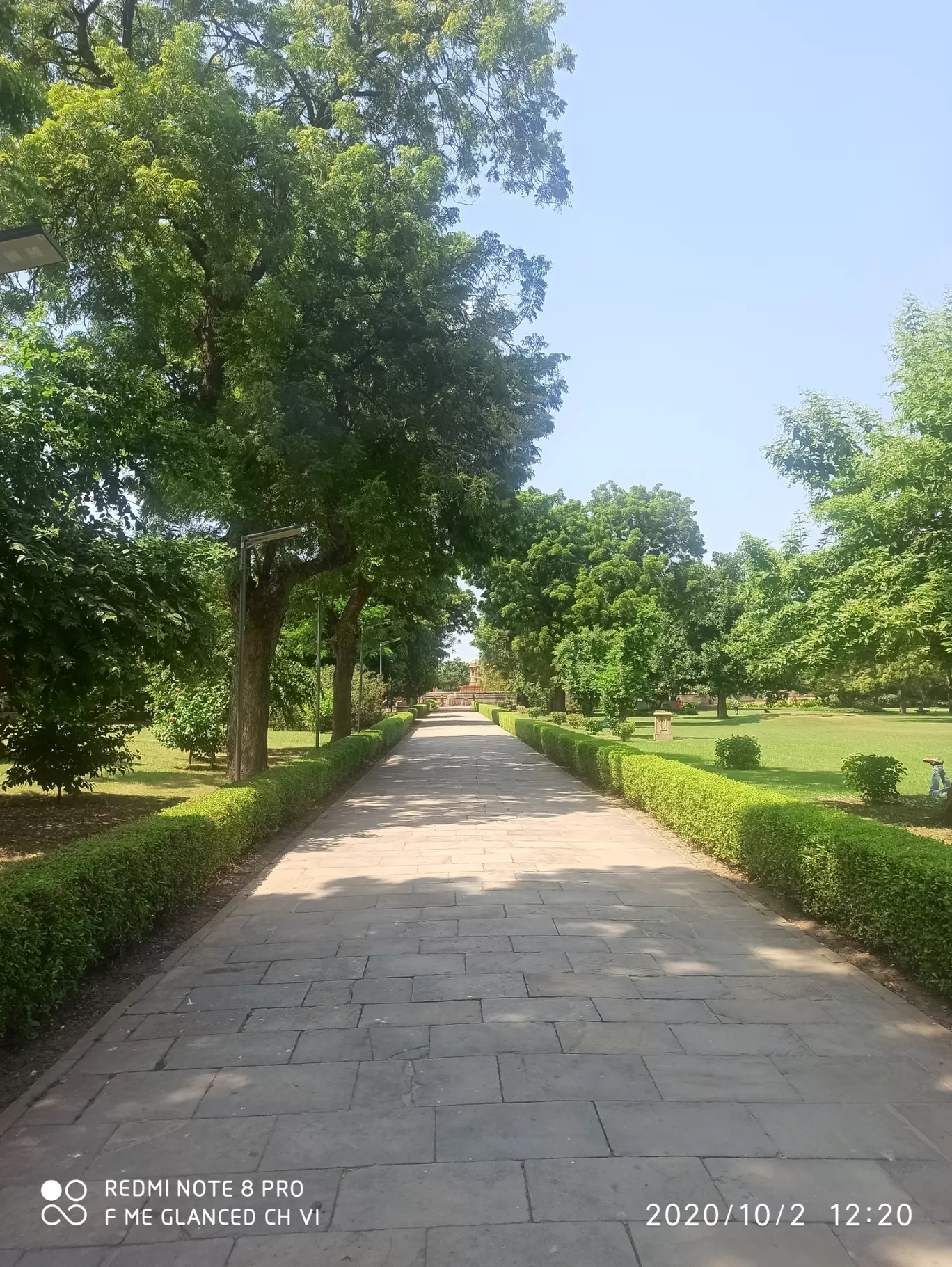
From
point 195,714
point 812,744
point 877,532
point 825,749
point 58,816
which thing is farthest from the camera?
point 812,744

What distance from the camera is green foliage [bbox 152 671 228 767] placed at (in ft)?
64.5

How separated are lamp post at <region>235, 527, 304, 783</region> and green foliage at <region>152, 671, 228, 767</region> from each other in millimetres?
4718

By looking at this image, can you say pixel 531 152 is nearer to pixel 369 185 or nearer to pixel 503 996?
pixel 369 185

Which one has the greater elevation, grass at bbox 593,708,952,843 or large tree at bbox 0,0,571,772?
large tree at bbox 0,0,571,772

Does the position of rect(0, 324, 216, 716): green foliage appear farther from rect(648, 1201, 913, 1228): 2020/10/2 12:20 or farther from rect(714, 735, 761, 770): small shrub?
rect(714, 735, 761, 770): small shrub

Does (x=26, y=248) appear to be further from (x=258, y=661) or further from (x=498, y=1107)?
(x=258, y=661)

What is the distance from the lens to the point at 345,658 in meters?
25.1

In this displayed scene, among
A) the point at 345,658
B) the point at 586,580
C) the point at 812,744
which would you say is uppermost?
the point at 586,580

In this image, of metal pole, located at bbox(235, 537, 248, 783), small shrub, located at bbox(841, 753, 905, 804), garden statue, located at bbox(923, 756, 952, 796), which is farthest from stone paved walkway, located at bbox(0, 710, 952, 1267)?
garden statue, located at bbox(923, 756, 952, 796)

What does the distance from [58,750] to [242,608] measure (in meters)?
3.87

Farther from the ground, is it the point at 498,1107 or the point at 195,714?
the point at 195,714

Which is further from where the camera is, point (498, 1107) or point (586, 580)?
point (586, 580)

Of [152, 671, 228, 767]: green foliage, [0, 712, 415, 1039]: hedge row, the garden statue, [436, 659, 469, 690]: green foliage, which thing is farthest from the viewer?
[436, 659, 469, 690]: green foliage

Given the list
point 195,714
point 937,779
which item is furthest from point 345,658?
point 937,779
